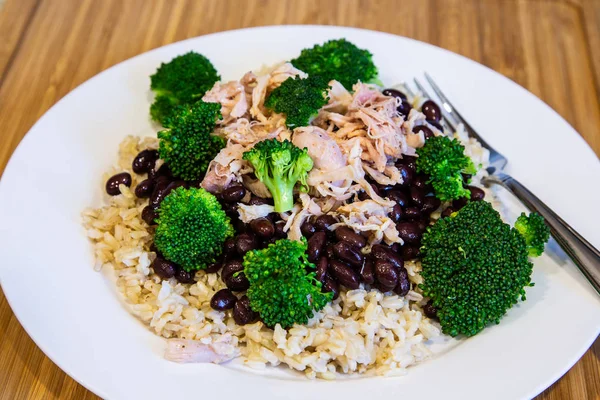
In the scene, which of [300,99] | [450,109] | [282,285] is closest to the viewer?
[282,285]

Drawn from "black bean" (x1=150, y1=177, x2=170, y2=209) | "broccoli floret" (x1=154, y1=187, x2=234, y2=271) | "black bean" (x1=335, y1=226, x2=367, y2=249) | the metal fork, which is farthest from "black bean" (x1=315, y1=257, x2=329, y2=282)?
the metal fork

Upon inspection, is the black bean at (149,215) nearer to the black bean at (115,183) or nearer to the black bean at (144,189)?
the black bean at (144,189)

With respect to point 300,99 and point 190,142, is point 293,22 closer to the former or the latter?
point 300,99

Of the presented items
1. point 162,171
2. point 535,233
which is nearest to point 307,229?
point 162,171

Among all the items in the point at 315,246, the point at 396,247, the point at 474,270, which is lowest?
the point at 315,246

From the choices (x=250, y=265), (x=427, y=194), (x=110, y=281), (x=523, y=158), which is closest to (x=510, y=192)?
(x=523, y=158)

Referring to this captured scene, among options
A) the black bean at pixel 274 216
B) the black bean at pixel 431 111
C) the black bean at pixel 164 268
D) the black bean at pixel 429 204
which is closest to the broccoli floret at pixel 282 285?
the black bean at pixel 274 216

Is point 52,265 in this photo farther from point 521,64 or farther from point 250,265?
point 521,64
